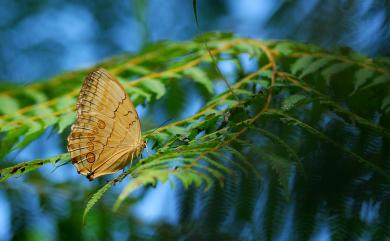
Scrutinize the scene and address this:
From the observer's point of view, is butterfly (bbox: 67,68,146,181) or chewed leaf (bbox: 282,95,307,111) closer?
chewed leaf (bbox: 282,95,307,111)

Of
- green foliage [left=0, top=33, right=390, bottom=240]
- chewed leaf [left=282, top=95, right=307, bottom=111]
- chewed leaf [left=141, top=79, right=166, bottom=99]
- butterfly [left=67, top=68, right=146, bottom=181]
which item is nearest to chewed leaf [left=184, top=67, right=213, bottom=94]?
green foliage [left=0, top=33, right=390, bottom=240]

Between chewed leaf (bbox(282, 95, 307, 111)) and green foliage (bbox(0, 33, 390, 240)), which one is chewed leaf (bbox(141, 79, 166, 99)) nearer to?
green foliage (bbox(0, 33, 390, 240))

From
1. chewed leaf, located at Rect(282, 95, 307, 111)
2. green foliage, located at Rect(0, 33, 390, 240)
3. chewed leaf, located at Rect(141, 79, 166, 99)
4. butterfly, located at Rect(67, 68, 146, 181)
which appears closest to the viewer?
green foliage, located at Rect(0, 33, 390, 240)

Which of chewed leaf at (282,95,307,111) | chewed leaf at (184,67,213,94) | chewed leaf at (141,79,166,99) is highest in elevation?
chewed leaf at (184,67,213,94)

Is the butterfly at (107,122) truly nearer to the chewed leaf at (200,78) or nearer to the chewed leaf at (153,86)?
the chewed leaf at (153,86)

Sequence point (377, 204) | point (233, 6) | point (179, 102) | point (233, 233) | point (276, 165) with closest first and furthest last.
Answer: point (276, 165) → point (377, 204) → point (233, 233) → point (179, 102) → point (233, 6)

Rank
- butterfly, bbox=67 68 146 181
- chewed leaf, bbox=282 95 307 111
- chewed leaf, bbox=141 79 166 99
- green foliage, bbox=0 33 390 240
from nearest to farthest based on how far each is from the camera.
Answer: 1. green foliage, bbox=0 33 390 240
2. chewed leaf, bbox=282 95 307 111
3. butterfly, bbox=67 68 146 181
4. chewed leaf, bbox=141 79 166 99

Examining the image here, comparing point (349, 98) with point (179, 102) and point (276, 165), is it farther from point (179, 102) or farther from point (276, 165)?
point (179, 102)

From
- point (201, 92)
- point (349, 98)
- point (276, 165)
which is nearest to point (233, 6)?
point (201, 92)
